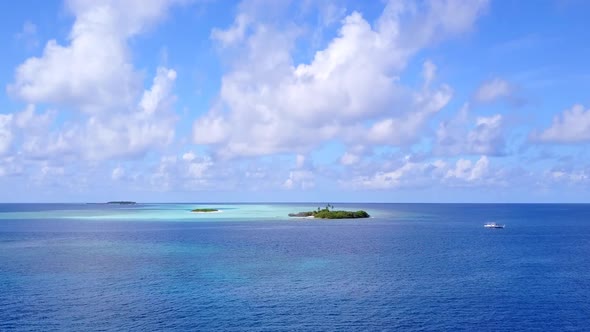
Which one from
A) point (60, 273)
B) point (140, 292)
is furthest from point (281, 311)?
point (60, 273)

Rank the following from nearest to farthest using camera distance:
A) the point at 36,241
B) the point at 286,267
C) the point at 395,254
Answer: the point at 286,267 → the point at 395,254 → the point at 36,241

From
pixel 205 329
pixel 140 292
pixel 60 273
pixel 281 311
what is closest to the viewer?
pixel 205 329

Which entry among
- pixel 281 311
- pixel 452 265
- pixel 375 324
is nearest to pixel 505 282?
pixel 452 265

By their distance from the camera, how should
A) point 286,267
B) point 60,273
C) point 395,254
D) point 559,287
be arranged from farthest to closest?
point 395,254 → point 286,267 → point 60,273 → point 559,287

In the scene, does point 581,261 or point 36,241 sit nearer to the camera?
point 581,261

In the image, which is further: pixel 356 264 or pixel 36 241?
pixel 36 241

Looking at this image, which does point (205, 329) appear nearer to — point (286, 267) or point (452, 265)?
point (286, 267)

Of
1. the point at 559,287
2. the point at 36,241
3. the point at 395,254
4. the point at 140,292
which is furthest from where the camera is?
the point at 36,241

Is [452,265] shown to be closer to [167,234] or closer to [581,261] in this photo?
[581,261]
